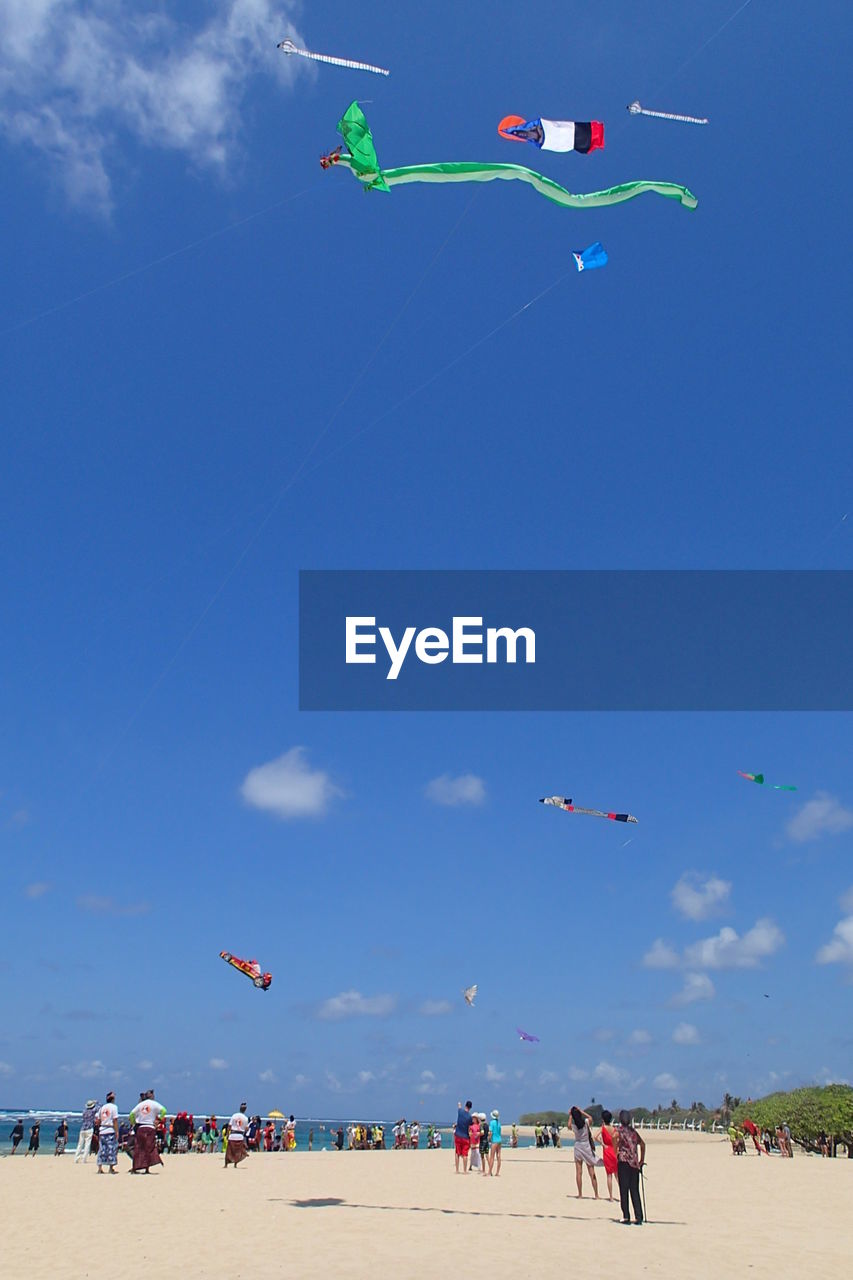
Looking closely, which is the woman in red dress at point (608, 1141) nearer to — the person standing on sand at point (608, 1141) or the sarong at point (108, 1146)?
the person standing on sand at point (608, 1141)

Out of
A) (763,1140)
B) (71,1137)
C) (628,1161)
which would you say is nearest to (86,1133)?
(628,1161)

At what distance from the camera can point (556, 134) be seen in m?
14.1

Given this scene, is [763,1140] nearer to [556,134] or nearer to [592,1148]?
[592,1148]

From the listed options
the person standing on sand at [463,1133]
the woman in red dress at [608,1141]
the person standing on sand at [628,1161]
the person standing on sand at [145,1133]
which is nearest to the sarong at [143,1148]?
the person standing on sand at [145,1133]

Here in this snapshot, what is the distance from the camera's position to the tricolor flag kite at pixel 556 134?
13.9 m

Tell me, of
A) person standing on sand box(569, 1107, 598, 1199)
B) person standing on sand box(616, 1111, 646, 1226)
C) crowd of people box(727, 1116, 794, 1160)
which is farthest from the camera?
crowd of people box(727, 1116, 794, 1160)

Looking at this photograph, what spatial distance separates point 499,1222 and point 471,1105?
25.7 ft

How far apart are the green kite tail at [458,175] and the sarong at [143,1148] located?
57.8 ft

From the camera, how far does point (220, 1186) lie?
17.0 meters

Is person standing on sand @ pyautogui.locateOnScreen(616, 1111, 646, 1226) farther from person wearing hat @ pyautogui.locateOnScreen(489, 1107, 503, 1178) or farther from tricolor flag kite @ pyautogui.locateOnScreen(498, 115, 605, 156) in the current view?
tricolor flag kite @ pyautogui.locateOnScreen(498, 115, 605, 156)

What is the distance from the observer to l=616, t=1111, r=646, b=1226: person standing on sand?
1167 centimetres

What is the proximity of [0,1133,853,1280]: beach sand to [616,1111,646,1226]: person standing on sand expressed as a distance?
0.30m

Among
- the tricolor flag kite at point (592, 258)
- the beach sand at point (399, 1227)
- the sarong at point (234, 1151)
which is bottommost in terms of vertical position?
the beach sand at point (399, 1227)

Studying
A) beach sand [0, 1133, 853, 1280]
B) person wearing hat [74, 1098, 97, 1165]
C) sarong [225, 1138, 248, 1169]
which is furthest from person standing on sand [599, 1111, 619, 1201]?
person wearing hat [74, 1098, 97, 1165]
